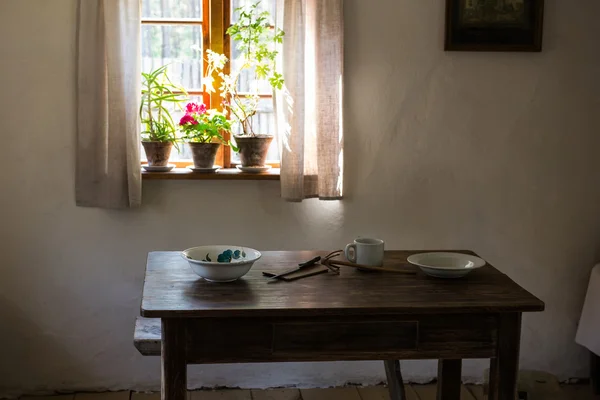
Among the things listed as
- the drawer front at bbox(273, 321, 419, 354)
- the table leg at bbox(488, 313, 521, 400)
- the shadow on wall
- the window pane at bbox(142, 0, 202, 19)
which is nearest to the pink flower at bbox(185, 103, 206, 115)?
the window pane at bbox(142, 0, 202, 19)

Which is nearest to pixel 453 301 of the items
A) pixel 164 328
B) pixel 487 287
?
pixel 487 287

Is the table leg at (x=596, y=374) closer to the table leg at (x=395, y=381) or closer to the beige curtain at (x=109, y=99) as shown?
the table leg at (x=395, y=381)

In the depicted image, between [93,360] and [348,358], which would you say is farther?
[93,360]

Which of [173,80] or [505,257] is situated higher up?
[173,80]

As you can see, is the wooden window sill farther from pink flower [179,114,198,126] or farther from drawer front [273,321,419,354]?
drawer front [273,321,419,354]

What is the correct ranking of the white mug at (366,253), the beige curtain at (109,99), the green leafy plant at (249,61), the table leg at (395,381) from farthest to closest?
1. the green leafy plant at (249,61)
2. the beige curtain at (109,99)
3. the table leg at (395,381)
4. the white mug at (366,253)

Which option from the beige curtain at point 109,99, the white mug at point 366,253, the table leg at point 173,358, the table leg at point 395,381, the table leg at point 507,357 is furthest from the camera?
the beige curtain at point 109,99

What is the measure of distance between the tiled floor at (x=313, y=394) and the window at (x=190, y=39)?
112 centimetres

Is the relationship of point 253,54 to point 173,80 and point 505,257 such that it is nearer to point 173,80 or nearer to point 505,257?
point 173,80

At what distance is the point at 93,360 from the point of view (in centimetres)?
351

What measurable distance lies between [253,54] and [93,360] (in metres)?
1.61

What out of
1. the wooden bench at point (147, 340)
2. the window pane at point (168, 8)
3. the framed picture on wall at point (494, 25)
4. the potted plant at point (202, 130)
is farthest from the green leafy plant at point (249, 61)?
the wooden bench at point (147, 340)

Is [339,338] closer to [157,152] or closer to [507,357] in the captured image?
[507,357]

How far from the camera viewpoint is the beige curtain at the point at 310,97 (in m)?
3.31
